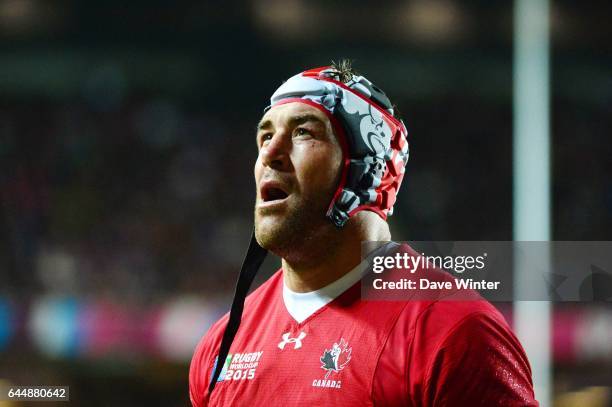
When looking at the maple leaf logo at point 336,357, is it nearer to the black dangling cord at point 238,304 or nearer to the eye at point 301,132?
the black dangling cord at point 238,304

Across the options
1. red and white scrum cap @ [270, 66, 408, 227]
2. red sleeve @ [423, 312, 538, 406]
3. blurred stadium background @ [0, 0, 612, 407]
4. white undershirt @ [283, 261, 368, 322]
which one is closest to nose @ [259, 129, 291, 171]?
red and white scrum cap @ [270, 66, 408, 227]

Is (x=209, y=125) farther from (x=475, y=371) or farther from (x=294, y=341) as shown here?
(x=475, y=371)

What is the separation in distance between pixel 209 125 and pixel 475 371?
5.32m

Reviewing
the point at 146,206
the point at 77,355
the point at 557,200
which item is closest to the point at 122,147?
the point at 146,206

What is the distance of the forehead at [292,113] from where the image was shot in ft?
6.15

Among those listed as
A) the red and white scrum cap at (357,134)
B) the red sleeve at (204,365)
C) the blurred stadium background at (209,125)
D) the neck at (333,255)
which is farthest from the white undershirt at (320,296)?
the blurred stadium background at (209,125)

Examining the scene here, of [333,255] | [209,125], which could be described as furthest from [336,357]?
[209,125]

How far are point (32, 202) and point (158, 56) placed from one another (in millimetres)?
1699

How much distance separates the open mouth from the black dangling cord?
23 centimetres

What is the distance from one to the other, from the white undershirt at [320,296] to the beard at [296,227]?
0.31 ft

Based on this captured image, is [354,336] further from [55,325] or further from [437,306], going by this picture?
[55,325]

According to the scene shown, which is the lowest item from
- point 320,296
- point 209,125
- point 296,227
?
point 320,296

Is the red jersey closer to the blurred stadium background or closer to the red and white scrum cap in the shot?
the red and white scrum cap

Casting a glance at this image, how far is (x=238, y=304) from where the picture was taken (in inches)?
80.1
